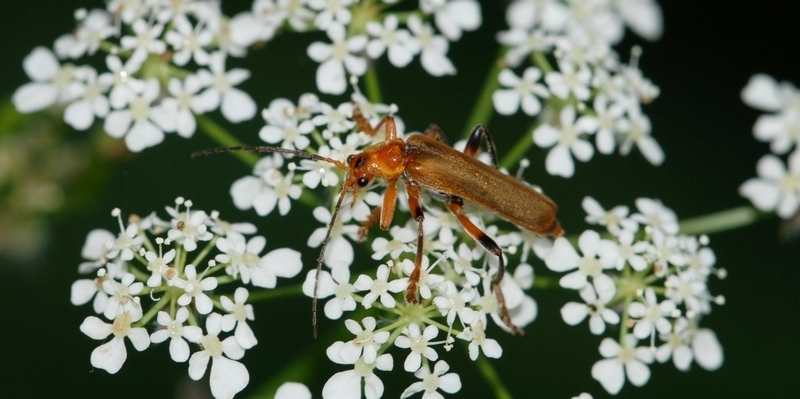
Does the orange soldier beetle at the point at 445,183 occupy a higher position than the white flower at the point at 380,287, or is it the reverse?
the orange soldier beetle at the point at 445,183

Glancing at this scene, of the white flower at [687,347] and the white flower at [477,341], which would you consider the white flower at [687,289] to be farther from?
the white flower at [477,341]

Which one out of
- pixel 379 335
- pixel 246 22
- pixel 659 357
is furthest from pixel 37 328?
pixel 659 357

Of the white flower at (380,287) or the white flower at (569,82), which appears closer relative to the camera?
the white flower at (380,287)

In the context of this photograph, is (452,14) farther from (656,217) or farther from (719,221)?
(719,221)

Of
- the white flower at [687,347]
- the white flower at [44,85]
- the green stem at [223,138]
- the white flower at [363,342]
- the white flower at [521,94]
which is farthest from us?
the white flower at [521,94]

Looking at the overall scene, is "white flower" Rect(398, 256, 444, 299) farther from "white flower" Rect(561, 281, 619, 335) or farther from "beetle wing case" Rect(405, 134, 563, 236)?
"white flower" Rect(561, 281, 619, 335)

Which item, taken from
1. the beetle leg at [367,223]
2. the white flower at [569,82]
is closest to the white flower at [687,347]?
the white flower at [569,82]

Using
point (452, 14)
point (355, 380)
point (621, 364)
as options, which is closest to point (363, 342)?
point (355, 380)

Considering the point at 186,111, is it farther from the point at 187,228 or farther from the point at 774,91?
the point at 774,91
